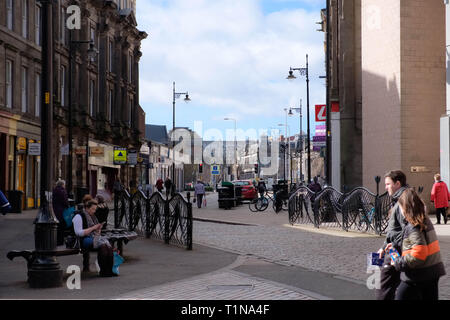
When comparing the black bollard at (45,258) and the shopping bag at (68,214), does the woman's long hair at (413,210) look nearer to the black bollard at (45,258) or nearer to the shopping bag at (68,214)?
the black bollard at (45,258)

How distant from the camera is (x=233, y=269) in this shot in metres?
11.5

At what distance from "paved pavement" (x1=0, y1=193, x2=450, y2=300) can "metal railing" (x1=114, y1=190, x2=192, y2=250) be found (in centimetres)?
45

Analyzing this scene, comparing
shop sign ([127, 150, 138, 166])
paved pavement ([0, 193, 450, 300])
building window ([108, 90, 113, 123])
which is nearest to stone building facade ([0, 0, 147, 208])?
building window ([108, 90, 113, 123])

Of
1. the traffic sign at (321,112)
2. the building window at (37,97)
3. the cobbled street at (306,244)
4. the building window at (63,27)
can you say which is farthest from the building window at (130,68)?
the cobbled street at (306,244)

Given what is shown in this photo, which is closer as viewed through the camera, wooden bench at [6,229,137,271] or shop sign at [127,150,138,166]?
wooden bench at [6,229,137,271]

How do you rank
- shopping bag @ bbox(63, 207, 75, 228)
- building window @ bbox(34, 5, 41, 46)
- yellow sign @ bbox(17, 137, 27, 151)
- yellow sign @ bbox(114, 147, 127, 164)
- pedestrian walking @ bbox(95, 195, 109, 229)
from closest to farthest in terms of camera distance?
1. pedestrian walking @ bbox(95, 195, 109, 229)
2. shopping bag @ bbox(63, 207, 75, 228)
3. yellow sign @ bbox(17, 137, 27, 151)
4. building window @ bbox(34, 5, 41, 46)
5. yellow sign @ bbox(114, 147, 127, 164)

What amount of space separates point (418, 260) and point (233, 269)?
5.86 metres

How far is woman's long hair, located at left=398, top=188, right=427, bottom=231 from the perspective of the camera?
19.7ft

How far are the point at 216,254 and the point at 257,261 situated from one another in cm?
150

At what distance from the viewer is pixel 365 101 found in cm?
3019

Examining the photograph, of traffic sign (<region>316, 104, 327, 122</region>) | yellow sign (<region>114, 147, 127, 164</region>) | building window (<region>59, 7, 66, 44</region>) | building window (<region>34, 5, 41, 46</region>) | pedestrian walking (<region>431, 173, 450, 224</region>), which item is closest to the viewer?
pedestrian walking (<region>431, 173, 450, 224</region>)

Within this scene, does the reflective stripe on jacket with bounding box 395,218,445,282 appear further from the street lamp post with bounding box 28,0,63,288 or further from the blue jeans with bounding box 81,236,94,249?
the blue jeans with bounding box 81,236,94,249

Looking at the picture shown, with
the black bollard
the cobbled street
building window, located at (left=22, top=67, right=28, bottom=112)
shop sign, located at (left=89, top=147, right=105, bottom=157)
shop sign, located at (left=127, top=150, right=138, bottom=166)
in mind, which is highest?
building window, located at (left=22, top=67, right=28, bottom=112)

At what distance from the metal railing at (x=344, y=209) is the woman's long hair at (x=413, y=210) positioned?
36.7 ft
